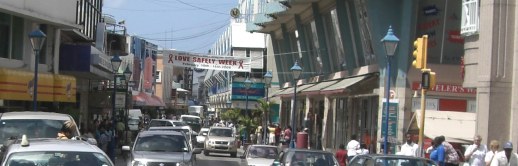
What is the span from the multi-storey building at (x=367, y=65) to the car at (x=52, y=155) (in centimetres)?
1167

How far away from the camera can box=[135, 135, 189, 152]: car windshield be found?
800 inches

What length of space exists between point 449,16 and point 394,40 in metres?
8.35

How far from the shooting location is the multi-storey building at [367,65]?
27.9 meters

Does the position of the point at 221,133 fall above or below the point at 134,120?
above

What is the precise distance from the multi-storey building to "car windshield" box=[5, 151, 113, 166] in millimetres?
11718

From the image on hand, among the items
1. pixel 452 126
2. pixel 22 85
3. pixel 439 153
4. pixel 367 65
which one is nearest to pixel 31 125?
pixel 439 153

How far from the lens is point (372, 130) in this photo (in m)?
33.0

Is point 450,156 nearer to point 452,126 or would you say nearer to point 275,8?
point 452,126

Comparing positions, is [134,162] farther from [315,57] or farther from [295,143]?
[315,57]

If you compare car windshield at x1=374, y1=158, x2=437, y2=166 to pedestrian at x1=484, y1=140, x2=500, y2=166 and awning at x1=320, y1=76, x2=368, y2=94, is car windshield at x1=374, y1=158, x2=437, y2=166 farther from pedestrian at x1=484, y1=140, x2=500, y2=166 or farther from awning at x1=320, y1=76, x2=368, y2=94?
awning at x1=320, y1=76, x2=368, y2=94

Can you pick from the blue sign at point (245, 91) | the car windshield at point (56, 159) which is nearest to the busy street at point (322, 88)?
the car windshield at point (56, 159)

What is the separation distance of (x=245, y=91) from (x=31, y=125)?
4914 centimetres

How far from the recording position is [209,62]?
146ft

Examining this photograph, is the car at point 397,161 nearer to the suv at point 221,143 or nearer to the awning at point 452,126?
the awning at point 452,126
